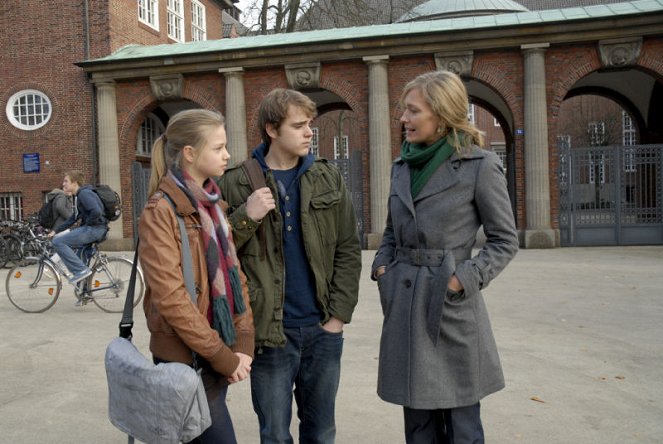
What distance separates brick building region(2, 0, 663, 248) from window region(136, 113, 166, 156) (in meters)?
2.45

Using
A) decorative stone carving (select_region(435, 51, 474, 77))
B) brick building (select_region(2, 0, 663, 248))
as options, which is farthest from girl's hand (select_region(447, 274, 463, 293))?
decorative stone carving (select_region(435, 51, 474, 77))

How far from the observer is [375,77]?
17812 mm

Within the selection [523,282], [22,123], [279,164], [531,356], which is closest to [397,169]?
[279,164]

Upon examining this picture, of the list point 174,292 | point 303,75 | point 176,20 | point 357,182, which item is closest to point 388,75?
point 303,75

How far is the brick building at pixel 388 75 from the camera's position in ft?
55.7

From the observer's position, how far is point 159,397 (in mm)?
2273

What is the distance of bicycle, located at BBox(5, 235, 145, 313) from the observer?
8.65 metres

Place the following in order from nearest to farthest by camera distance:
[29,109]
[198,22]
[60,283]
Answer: [60,283] → [29,109] → [198,22]

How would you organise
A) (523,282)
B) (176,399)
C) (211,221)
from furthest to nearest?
(523,282)
(211,221)
(176,399)

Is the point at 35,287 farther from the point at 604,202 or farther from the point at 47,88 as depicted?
the point at 604,202

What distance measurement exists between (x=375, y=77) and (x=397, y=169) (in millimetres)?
15328

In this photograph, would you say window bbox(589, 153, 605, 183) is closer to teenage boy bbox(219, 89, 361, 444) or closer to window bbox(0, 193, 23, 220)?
teenage boy bbox(219, 89, 361, 444)

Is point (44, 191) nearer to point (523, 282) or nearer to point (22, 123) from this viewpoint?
point (22, 123)

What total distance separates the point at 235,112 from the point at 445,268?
654 inches
